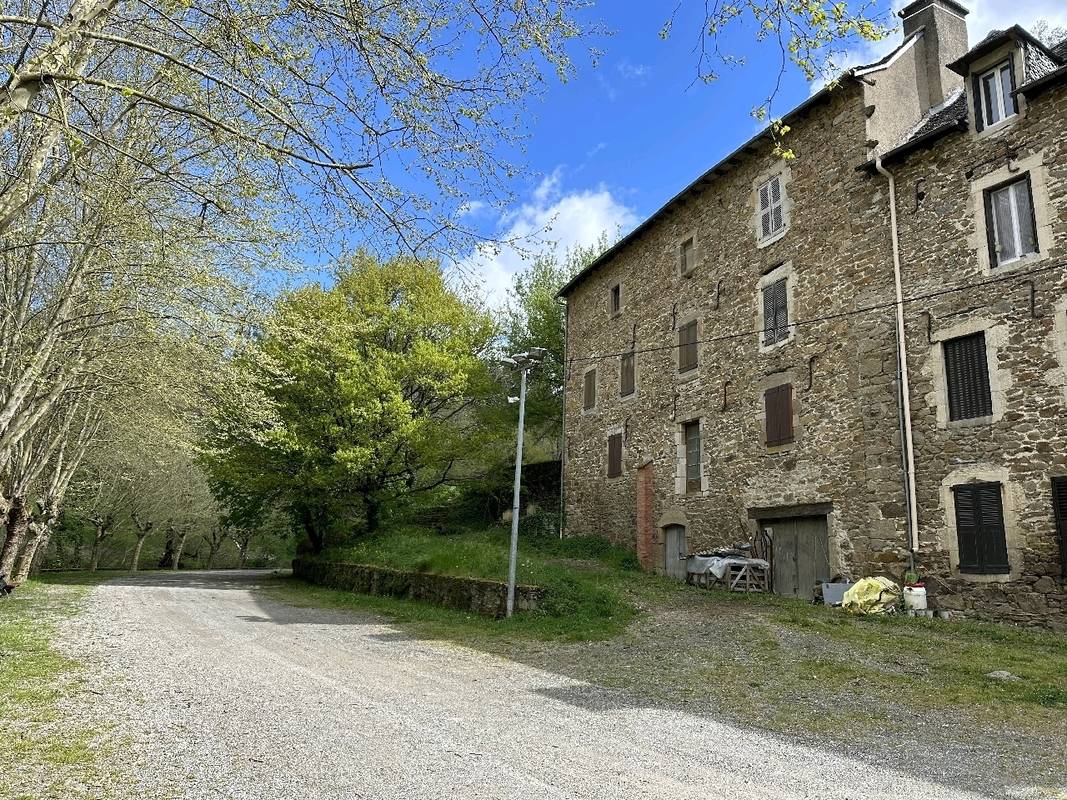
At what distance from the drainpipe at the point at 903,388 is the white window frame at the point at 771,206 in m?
2.64

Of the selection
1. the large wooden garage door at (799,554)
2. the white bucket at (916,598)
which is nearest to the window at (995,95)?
the large wooden garage door at (799,554)

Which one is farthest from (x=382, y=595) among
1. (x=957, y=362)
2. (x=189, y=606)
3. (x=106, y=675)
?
(x=957, y=362)

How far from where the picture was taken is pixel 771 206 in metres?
16.0

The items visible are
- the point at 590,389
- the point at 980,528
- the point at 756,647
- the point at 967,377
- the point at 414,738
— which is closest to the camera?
the point at 414,738

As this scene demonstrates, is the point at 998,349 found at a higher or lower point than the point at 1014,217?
lower

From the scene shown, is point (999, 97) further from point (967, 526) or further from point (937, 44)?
point (967, 526)

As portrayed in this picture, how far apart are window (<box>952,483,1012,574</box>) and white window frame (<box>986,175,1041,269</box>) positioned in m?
3.73

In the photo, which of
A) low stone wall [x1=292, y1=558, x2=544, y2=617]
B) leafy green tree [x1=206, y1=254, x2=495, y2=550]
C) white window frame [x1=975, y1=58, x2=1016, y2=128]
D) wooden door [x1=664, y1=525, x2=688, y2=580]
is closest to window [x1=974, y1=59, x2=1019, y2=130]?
white window frame [x1=975, y1=58, x2=1016, y2=128]

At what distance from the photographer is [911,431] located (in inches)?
479

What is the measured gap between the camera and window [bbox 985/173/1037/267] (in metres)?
11.2

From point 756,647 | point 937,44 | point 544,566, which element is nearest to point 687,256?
point 937,44

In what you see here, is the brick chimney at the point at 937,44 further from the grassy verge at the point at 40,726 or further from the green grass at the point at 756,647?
the grassy verge at the point at 40,726

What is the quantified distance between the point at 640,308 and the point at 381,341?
8570 mm

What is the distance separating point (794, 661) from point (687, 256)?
41.5ft
